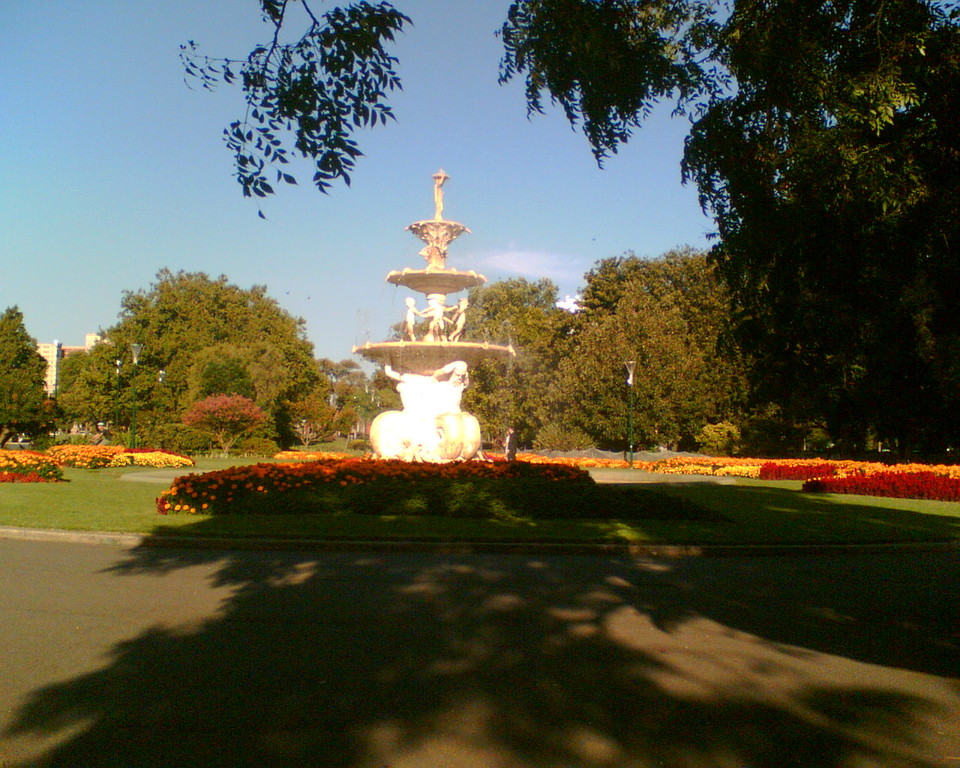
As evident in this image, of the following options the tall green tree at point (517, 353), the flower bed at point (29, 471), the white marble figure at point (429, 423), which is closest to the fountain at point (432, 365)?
the white marble figure at point (429, 423)

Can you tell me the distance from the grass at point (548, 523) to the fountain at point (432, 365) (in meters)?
6.60

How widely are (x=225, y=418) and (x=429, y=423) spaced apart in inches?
1181

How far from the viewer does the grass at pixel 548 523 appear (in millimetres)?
12953

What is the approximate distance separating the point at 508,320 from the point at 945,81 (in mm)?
50409

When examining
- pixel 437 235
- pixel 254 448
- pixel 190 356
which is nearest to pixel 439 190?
pixel 437 235

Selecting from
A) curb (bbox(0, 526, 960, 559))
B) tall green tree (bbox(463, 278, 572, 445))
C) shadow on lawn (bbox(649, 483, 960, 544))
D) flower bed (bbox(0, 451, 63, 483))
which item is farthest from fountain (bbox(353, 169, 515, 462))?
tall green tree (bbox(463, 278, 572, 445))

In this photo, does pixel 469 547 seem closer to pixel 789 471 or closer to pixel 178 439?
pixel 789 471

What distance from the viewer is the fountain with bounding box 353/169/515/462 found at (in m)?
23.0

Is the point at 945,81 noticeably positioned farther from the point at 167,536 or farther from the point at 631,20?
the point at 167,536

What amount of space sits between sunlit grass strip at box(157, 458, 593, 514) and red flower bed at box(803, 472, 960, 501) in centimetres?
801

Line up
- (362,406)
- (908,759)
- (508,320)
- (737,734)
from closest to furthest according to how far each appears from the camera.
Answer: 1. (908,759)
2. (737,734)
3. (508,320)
4. (362,406)

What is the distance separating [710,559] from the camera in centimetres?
1198

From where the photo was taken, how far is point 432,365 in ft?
77.9

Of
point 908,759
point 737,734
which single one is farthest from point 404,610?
point 908,759
